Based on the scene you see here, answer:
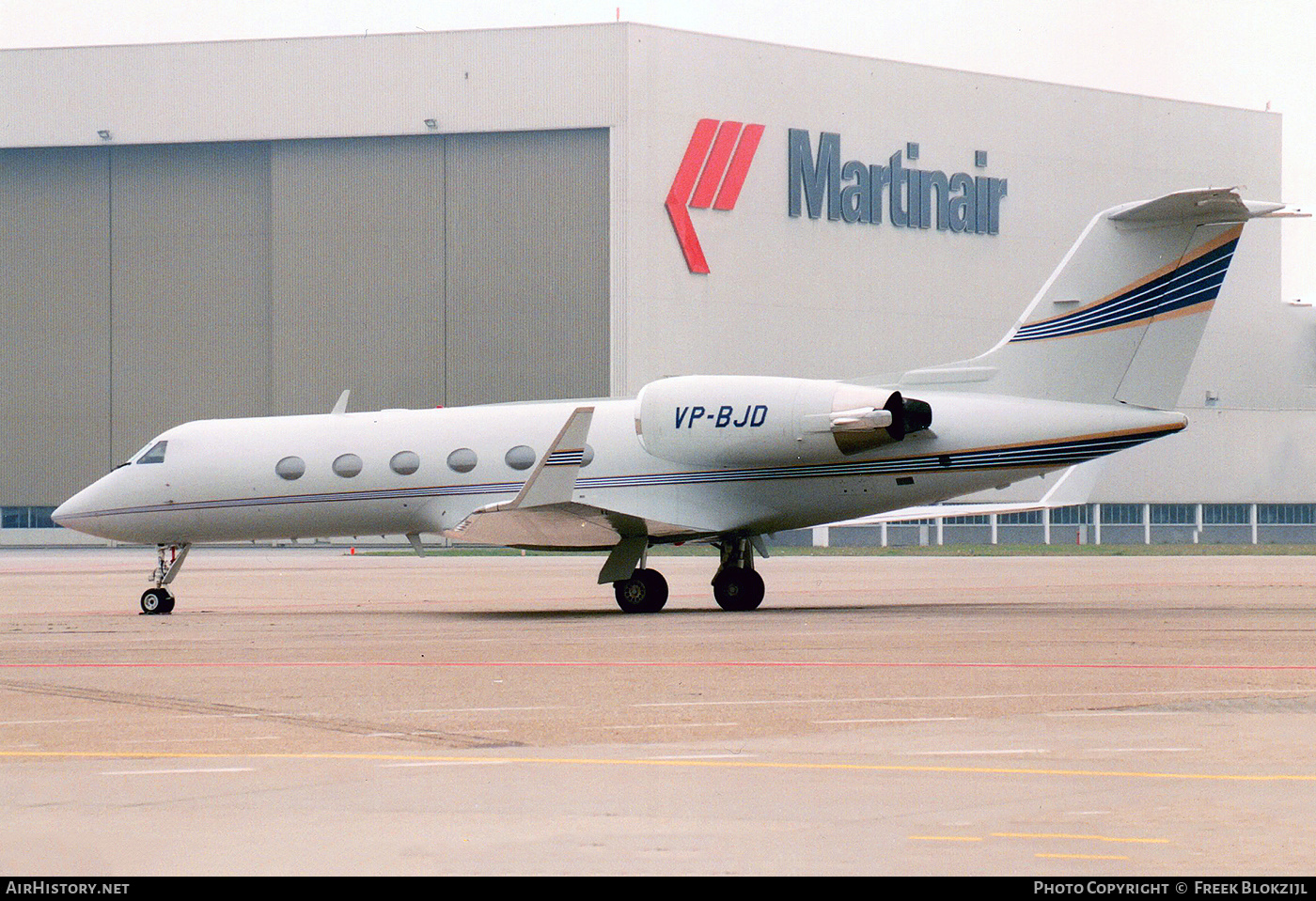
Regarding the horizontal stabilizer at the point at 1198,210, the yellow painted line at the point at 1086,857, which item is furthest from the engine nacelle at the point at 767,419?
the yellow painted line at the point at 1086,857

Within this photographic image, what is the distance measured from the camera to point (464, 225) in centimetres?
6938

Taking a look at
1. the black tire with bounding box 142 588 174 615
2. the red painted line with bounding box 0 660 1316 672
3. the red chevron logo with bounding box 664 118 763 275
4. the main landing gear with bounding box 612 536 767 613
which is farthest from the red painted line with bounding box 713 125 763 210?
the red painted line with bounding box 0 660 1316 672

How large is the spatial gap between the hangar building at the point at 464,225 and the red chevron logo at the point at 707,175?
0.36 ft

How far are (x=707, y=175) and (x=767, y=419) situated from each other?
47989mm

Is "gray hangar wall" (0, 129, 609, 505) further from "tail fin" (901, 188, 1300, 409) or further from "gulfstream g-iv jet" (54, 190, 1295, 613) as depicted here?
"tail fin" (901, 188, 1300, 409)

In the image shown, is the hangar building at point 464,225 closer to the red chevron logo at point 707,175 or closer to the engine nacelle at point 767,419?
the red chevron logo at point 707,175

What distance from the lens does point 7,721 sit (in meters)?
11.4

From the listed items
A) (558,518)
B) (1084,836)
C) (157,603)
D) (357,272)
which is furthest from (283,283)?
(1084,836)

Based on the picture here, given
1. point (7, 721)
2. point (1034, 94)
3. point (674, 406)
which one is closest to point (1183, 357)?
point (674, 406)

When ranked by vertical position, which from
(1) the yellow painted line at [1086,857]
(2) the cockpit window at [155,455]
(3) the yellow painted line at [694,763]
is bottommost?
(3) the yellow painted line at [694,763]

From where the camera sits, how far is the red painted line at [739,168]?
70.2 m

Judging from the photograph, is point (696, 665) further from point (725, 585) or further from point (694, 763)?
point (725, 585)

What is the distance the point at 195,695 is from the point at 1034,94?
70.9m

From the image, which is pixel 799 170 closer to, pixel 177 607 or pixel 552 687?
pixel 177 607
